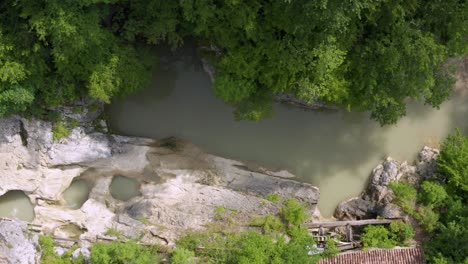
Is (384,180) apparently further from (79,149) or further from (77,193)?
(77,193)

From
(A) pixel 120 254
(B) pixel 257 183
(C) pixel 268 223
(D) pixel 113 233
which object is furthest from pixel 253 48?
(D) pixel 113 233

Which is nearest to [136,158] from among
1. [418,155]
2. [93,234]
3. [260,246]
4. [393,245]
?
[93,234]

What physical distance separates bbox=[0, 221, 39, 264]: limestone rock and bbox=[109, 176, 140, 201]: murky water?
11.8 feet

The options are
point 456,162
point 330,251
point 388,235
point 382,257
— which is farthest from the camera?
point 388,235

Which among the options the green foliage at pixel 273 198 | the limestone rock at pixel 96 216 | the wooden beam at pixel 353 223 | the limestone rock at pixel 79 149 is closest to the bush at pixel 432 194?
the wooden beam at pixel 353 223

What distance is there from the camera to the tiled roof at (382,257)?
51.4 feet

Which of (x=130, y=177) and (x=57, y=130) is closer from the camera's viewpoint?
(x=57, y=130)

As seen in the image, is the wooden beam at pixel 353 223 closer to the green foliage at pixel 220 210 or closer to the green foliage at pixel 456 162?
the green foliage at pixel 456 162

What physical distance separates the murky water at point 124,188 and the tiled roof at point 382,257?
27.5ft

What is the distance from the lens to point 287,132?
18.3 metres

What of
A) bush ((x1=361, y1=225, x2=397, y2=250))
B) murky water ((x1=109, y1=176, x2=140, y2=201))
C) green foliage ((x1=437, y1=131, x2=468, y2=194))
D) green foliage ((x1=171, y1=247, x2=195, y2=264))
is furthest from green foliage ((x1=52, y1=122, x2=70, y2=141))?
green foliage ((x1=437, y1=131, x2=468, y2=194))

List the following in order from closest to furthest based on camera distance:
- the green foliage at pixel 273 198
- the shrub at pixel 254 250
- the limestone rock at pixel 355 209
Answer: the shrub at pixel 254 250 → the green foliage at pixel 273 198 → the limestone rock at pixel 355 209

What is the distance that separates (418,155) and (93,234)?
562 inches

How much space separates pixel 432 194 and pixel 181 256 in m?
10.2
